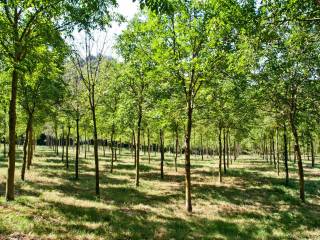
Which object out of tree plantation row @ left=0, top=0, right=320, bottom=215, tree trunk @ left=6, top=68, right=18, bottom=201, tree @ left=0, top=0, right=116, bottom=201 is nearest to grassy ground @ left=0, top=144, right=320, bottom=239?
tree trunk @ left=6, top=68, right=18, bottom=201

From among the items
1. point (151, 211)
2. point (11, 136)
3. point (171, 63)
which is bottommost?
point (151, 211)

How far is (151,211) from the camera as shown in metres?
18.1

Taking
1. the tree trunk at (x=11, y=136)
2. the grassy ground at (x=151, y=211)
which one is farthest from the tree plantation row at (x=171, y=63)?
the grassy ground at (x=151, y=211)

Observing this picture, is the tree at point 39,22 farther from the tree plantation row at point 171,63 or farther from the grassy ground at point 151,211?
the grassy ground at point 151,211

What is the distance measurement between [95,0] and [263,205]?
1828 cm

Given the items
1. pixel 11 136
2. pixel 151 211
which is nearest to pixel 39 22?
pixel 11 136

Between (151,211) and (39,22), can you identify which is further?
(151,211)

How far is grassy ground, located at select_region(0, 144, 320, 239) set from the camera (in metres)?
12.9

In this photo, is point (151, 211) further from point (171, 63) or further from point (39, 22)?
point (39, 22)

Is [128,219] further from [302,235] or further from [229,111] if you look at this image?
[229,111]

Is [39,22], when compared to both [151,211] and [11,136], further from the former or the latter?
[151,211]

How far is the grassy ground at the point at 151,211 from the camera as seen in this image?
42.2ft

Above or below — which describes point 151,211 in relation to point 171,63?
below

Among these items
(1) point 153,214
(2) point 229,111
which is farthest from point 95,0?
(2) point 229,111
